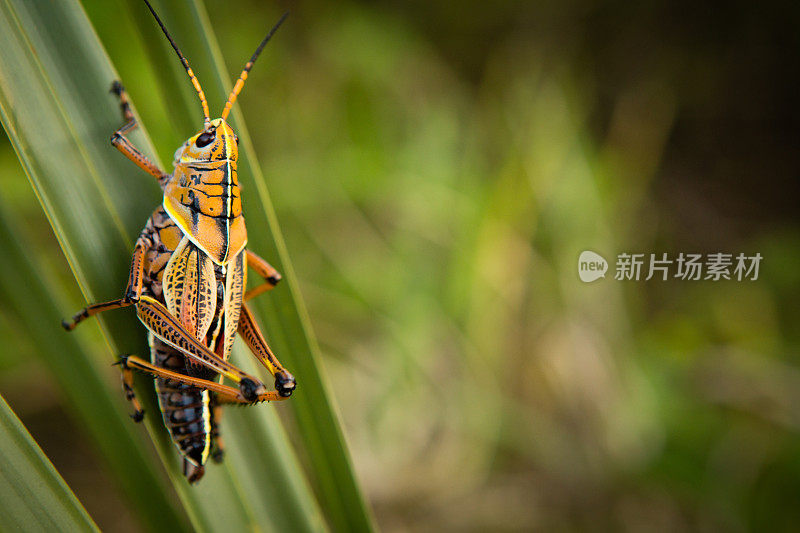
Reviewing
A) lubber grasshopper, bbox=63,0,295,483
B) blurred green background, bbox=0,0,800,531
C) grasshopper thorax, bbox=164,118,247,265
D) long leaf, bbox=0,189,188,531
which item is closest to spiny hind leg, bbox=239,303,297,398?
lubber grasshopper, bbox=63,0,295,483

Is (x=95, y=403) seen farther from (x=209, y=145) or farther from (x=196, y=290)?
(x=209, y=145)

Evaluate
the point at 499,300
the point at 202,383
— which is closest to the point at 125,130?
the point at 202,383

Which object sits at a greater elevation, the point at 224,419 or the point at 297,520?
the point at 224,419

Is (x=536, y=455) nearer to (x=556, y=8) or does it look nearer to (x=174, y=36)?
(x=174, y=36)

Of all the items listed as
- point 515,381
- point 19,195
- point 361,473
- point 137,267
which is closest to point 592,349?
point 515,381

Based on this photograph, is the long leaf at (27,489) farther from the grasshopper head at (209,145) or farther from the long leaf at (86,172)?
the grasshopper head at (209,145)

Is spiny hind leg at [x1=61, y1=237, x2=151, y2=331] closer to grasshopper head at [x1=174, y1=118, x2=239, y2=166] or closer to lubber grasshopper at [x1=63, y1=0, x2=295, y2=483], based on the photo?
lubber grasshopper at [x1=63, y1=0, x2=295, y2=483]

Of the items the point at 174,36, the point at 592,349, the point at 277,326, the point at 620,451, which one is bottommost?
the point at 620,451

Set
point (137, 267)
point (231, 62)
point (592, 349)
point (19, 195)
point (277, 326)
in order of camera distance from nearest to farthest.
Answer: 1. point (137, 267)
2. point (277, 326)
3. point (19, 195)
4. point (231, 62)
5. point (592, 349)
